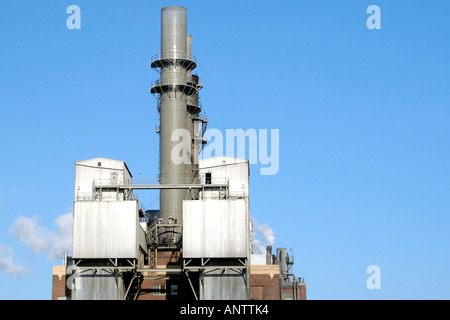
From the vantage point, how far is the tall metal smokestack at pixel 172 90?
9200 cm

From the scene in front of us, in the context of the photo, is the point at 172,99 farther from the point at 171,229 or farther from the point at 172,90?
the point at 171,229

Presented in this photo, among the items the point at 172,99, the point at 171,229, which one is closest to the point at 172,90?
the point at 172,99

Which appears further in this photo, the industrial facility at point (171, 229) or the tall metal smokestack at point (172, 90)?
the tall metal smokestack at point (172, 90)

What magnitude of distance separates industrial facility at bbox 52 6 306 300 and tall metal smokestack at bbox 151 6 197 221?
0.40ft

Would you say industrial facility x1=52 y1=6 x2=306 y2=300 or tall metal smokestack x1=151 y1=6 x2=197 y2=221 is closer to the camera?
industrial facility x1=52 y1=6 x2=306 y2=300

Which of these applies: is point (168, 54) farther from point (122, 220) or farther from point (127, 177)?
point (122, 220)

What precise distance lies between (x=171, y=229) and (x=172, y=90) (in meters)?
17.7

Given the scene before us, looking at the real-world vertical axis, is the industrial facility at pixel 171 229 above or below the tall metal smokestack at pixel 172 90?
below

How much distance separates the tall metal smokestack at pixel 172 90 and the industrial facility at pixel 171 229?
12 cm

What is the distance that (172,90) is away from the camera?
3752 inches

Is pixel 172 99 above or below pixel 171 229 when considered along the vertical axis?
above

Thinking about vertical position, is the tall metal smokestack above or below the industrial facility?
above

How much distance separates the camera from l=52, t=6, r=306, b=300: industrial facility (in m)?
74.4
